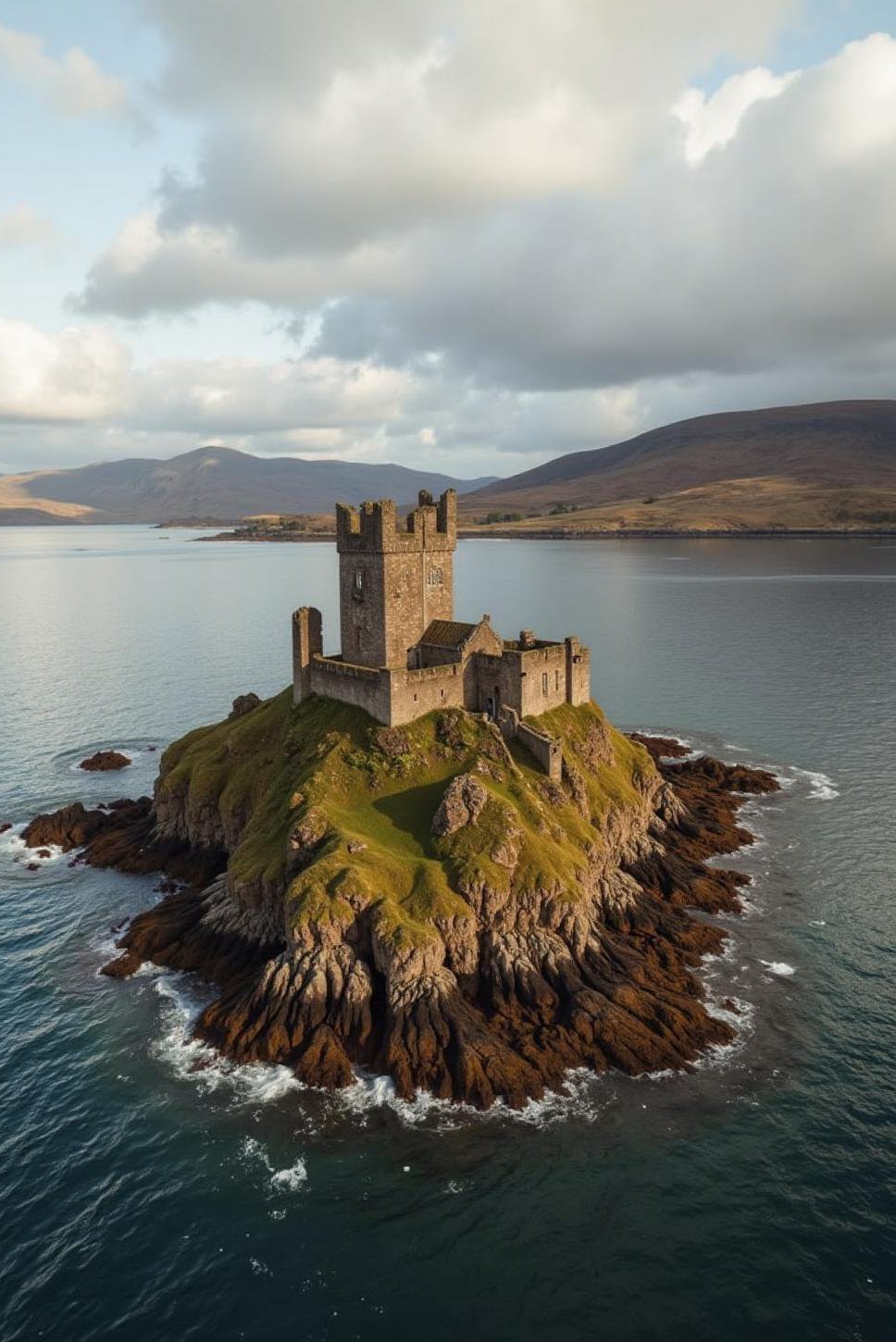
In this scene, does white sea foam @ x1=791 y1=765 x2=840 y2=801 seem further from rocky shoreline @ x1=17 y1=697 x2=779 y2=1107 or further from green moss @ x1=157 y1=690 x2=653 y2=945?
green moss @ x1=157 y1=690 x2=653 y2=945

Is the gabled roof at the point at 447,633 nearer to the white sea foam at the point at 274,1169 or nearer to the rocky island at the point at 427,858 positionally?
the rocky island at the point at 427,858

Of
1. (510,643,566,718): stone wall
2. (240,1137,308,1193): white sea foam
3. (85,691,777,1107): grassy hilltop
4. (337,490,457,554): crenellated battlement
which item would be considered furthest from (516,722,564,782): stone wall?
(240,1137,308,1193): white sea foam

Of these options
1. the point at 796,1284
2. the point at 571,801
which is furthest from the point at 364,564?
the point at 796,1284

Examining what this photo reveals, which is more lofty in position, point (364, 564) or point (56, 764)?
point (364, 564)

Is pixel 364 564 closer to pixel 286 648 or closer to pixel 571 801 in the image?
pixel 571 801

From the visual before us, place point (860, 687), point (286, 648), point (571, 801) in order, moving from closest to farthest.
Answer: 1. point (571, 801)
2. point (860, 687)
3. point (286, 648)

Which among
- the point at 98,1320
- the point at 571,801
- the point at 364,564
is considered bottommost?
the point at 98,1320

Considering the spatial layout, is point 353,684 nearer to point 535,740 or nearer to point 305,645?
point 305,645
